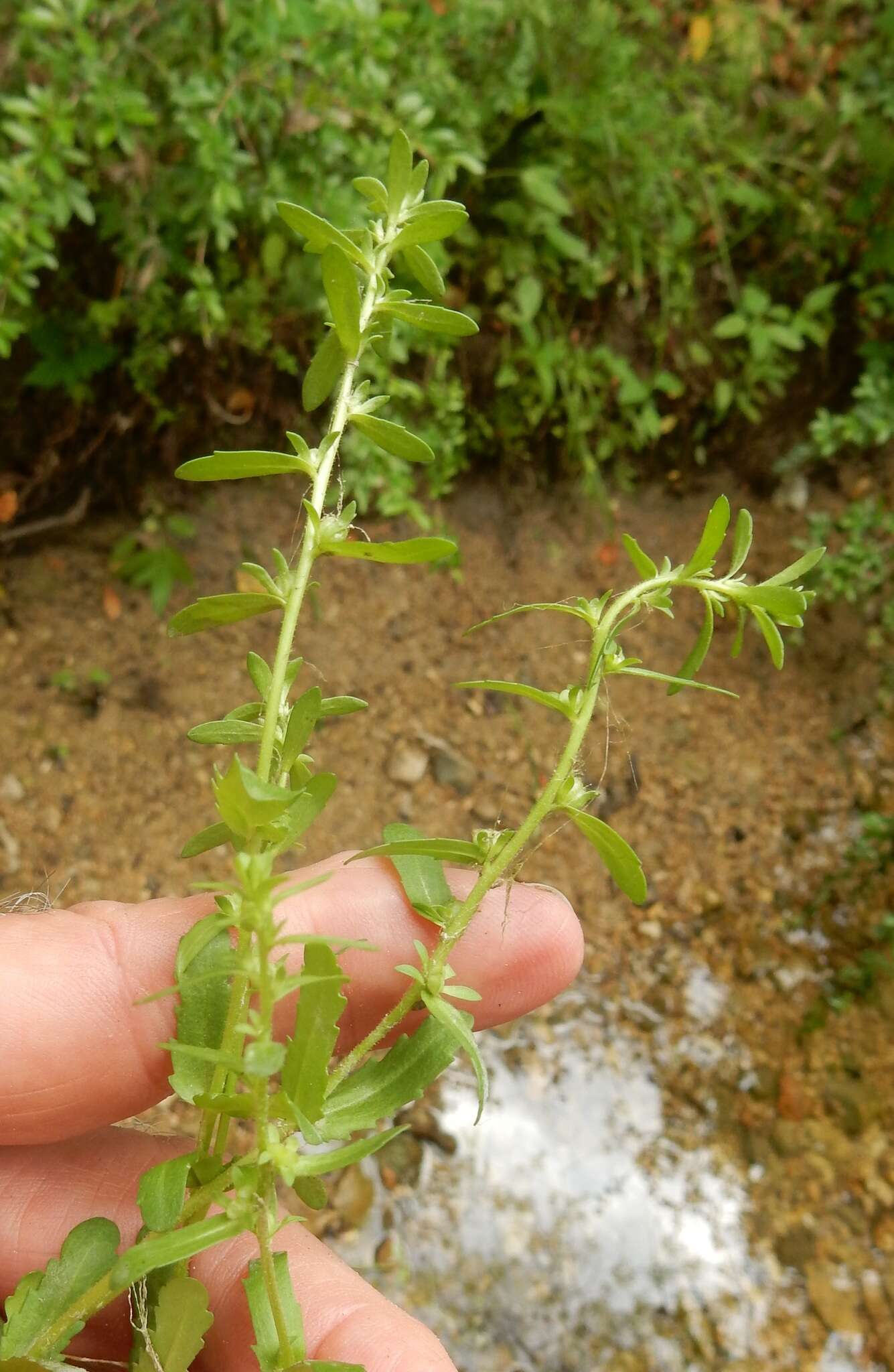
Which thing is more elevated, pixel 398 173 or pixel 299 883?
pixel 398 173

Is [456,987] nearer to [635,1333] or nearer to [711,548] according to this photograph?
[711,548]

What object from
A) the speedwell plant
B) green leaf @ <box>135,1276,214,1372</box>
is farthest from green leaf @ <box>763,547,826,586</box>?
green leaf @ <box>135,1276,214,1372</box>

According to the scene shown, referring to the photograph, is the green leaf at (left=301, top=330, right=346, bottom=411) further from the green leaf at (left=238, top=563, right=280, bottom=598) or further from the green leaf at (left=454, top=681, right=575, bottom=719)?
the green leaf at (left=454, top=681, right=575, bottom=719)

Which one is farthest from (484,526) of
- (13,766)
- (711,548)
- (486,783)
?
(711,548)

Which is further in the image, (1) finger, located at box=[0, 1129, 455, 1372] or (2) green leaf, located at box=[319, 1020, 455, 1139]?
(1) finger, located at box=[0, 1129, 455, 1372]

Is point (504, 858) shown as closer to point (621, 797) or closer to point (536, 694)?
point (536, 694)

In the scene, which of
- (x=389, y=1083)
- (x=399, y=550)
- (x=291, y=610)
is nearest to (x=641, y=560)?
(x=399, y=550)
